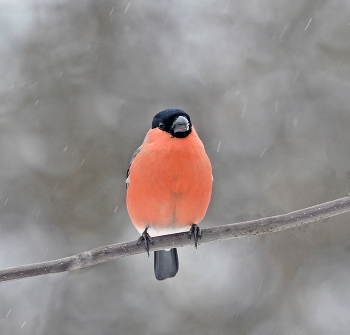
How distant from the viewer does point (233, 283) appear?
5.79 meters

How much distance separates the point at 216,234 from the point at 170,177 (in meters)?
0.56

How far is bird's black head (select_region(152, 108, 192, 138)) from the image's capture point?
3.55 meters

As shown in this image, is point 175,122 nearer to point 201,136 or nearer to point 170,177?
point 170,177

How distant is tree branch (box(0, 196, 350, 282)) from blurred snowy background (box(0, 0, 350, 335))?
2.37 meters

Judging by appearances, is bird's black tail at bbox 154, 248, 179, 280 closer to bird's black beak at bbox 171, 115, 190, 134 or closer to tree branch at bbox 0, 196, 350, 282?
tree branch at bbox 0, 196, 350, 282

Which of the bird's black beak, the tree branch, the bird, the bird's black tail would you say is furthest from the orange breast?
the bird's black tail

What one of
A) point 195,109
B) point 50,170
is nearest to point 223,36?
point 195,109

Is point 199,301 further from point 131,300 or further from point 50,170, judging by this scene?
point 50,170

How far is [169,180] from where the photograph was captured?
3613 mm

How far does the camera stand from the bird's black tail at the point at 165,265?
4.31 meters

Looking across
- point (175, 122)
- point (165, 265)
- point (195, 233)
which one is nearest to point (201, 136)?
point (165, 265)

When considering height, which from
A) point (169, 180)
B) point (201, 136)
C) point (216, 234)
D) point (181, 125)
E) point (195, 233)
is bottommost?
point (216, 234)

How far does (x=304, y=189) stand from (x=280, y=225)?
2693 millimetres

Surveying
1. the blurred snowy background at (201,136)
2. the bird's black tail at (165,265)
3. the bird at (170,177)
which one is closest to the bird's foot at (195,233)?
the bird at (170,177)
